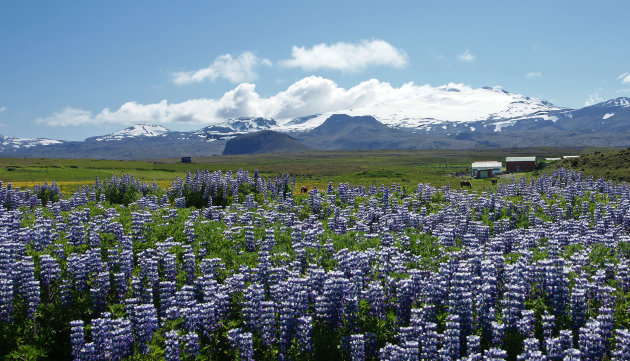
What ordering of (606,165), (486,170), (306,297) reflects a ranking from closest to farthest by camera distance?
(306,297)
(606,165)
(486,170)

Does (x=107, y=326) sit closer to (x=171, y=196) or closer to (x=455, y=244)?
(x=455, y=244)

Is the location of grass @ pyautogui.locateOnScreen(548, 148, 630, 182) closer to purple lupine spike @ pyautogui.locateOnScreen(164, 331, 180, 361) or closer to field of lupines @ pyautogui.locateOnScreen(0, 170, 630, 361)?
field of lupines @ pyautogui.locateOnScreen(0, 170, 630, 361)

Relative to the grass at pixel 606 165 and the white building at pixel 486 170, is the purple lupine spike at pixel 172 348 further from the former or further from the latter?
the white building at pixel 486 170

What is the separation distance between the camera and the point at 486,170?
96500 mm

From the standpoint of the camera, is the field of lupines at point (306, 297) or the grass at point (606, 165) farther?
the grass at point (606, 165)

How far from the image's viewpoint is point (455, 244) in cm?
1603

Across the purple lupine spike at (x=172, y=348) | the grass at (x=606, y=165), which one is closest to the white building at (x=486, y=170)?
the grass at (x=606, y=165)

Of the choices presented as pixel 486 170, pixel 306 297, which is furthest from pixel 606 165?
pixel 306 297

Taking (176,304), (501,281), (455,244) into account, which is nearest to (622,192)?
(455,244)

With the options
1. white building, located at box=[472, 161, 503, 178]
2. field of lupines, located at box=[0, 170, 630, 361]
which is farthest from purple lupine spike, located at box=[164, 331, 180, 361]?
white building, located at box=[472, 161, 503, 178]

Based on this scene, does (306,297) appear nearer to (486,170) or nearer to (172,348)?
(172,348)

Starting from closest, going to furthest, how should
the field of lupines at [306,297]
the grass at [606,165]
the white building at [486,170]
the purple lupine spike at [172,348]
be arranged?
the purple lupine spike at [172,348]
the field of lupines at [306,297]
the grass at [606,165]
the white building at [486,170]

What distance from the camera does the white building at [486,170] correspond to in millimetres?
95688

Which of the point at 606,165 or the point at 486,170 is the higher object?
the point at 606,165
